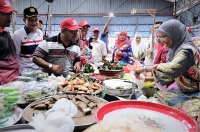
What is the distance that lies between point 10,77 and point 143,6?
1584 centimetres

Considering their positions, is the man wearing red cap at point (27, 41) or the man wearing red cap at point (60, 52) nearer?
the man wearing red cap at point (60, 52)

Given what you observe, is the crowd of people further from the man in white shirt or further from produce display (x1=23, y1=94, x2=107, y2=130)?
the man in white shirt

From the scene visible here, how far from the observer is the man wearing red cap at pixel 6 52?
217 cm

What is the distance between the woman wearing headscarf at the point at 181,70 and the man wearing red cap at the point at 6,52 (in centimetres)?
158

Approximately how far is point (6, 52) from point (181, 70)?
207cm

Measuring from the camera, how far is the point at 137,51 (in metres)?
7.14

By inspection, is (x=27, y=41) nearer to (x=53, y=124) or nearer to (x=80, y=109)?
(x=80, y=109)

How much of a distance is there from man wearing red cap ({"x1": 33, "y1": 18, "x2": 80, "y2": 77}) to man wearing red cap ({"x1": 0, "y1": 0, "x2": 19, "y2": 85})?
327 mm

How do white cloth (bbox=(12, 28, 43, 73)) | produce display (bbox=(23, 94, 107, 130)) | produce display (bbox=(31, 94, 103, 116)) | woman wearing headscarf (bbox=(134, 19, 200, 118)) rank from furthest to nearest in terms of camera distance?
1. white cloth (bbox=(12, 28, 43, 73))
2. woman wearing headscarf (bbox=(134, 19, 200, 118))
3. produce display (bbox=(31, 94, 103, 116))
4. produce display (bbox=(23, 94, 107, 130))

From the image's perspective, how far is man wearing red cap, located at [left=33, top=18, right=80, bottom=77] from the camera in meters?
2.51

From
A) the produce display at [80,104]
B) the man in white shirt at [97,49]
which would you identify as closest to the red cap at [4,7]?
the produce display at [80,104]

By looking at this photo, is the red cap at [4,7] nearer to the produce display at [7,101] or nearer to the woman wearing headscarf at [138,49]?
the produce display at [7,101]

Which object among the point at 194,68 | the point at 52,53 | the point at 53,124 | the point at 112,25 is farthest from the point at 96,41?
the point at 112,25

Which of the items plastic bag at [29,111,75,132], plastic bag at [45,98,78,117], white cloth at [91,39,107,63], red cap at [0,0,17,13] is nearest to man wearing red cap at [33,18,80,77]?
red cap at [0,0,17,13]
